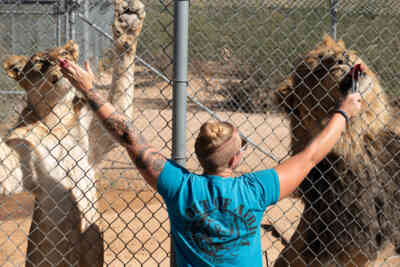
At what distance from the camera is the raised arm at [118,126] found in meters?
2.16

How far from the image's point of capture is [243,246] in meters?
2.05

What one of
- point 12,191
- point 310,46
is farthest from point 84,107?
point 310,46

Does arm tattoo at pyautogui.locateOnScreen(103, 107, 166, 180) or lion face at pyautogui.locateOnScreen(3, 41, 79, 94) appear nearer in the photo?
arm tattoo at pyautogui.locateOnScreen(103, 107, 166, 180)

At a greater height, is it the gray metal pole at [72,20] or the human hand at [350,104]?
the gray metal pole at [72,20]

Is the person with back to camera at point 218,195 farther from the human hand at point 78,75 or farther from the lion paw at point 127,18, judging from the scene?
the lion paw at point 127,18

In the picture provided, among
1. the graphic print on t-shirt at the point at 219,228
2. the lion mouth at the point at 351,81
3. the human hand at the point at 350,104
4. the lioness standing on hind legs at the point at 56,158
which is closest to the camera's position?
the graphic print on t-shirt at the point at 219,228

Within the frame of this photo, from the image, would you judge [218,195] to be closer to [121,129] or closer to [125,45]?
[121,129]

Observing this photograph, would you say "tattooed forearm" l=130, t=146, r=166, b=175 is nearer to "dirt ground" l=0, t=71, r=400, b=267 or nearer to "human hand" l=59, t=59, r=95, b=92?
"human hand" l=59, t=59, r=95, b=92

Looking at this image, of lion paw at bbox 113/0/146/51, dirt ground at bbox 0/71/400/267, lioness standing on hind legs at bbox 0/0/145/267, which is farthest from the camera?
dirt ground at bbox 0/71/400/267

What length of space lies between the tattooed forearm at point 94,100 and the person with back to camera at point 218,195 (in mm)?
343

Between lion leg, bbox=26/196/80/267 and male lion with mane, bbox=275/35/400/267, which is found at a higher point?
lion leg, bbox=26/196/80/267

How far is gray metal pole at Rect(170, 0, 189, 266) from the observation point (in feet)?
7.34

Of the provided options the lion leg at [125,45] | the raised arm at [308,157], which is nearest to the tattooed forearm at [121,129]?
the raised arm at [308,157]

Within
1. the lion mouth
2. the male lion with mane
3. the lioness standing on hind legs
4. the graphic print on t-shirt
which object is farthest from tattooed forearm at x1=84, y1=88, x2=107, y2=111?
the male lion with mane
